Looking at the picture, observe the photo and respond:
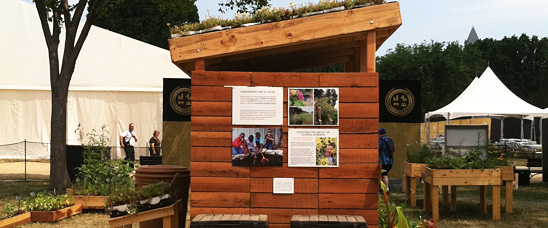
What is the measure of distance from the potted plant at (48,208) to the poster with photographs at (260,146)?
4.66m

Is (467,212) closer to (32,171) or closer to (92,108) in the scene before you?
(32,171)

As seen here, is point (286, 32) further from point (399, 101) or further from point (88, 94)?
point (88, 94)

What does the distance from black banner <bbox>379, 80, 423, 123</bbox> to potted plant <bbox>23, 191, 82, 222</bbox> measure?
9169 millimetres

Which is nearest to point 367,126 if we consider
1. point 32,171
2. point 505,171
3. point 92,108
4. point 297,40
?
point 297,40

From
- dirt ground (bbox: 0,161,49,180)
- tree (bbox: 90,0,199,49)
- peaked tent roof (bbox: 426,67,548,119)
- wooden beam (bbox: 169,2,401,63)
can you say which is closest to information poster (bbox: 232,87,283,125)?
wooden beam (bbox: 169,2,401,63)

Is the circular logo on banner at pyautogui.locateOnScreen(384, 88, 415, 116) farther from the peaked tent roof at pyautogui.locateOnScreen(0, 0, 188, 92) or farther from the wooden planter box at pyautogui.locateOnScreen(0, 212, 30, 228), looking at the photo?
the peaked tent roof at pyautogui.locateOnScreen(0, 0, 188, 92)

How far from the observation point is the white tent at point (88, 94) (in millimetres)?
28688

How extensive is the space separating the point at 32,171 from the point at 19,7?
11901 millimetres

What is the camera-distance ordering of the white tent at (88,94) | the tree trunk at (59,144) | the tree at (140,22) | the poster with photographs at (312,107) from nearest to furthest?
the poster with photographs at (312,107) < the tree trunk at (59,144) < the white tent at (88,94) < the tree at (140,22)

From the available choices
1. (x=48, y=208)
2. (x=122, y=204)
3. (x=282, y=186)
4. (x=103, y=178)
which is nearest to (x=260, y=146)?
(x=282, y=186)

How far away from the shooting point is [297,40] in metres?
7.65

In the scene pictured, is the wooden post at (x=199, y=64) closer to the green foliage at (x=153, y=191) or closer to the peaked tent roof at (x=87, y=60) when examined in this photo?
the green foliage at (x=153, y=191)

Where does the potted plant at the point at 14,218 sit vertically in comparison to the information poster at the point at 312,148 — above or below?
below

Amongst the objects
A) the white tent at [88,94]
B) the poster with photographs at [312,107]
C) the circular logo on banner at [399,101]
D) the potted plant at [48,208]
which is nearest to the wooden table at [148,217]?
the poster with photographs at [312,107]
